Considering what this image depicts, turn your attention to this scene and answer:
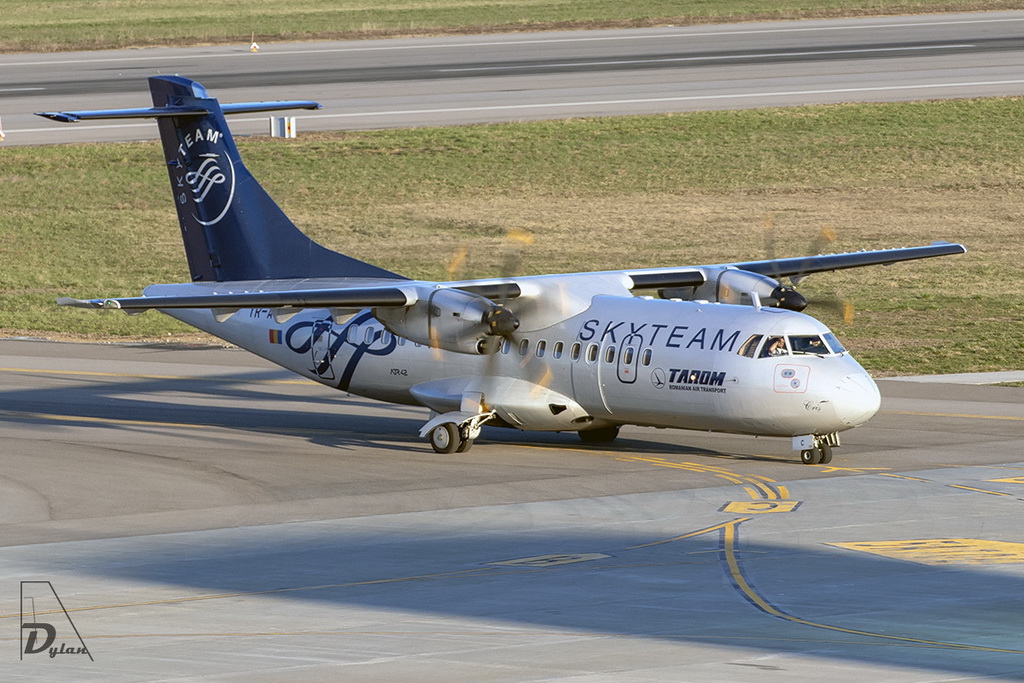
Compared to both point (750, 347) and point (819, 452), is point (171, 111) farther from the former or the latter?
point (819, 452)

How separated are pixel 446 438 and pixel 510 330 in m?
→ 2.55

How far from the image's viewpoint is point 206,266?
35.8 meters

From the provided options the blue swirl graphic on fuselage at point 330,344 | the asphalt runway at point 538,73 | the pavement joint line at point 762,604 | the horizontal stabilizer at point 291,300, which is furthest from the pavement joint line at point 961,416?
the asphalt runway at point 538,73

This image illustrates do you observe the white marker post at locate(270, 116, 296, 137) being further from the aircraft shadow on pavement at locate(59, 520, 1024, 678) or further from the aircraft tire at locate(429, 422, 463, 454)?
the aircraft shadow on pavement at locate(59, 520, 1024, 678)

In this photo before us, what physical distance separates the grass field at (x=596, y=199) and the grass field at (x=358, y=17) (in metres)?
22.7

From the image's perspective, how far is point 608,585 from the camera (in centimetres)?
1969

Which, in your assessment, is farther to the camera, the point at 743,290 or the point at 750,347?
the point at 743,290

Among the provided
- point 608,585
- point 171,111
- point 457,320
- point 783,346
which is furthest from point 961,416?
point 171,111

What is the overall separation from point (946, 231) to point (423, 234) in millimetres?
18853

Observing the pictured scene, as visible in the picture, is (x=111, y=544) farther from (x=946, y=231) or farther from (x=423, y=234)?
(x=946, y=231)

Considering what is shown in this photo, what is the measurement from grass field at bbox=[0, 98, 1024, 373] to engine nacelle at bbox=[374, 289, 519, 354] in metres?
20.6

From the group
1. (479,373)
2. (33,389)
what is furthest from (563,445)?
(33,389)

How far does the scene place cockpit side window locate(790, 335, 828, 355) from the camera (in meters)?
27.9

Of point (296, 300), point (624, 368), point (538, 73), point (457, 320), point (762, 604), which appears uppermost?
point (538, 73)
